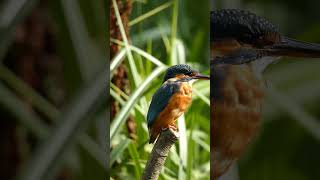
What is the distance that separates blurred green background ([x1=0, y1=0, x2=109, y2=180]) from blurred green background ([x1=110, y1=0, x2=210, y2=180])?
67 millimetres

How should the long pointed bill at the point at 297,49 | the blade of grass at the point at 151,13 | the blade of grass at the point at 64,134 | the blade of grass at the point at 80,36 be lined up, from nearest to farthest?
the blade of grass at the point at 64,134 < the blade of grass at the point at 80,36 < the long pointed bill at the point at 297,49 < the blade of grass at the point at 151,13

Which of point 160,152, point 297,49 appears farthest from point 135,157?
point 297,49

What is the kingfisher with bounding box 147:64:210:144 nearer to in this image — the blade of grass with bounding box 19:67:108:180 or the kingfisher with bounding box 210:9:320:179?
the kingfisher with bounding box 210:9:320:179

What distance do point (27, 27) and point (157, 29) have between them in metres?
0.38

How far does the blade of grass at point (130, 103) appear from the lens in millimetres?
1091

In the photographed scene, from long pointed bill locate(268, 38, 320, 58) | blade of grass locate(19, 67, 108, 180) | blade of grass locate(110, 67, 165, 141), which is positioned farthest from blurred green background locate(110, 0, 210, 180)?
blade of grass locate(19, 67, 108, 180)

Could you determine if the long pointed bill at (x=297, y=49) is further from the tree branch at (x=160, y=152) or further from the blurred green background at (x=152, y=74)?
the tree branch at (x=160, y=152)

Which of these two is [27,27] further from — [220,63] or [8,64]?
[220,63]

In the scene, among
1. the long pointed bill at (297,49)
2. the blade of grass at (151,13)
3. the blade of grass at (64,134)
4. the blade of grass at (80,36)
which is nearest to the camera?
the blade of grass at (64,134)

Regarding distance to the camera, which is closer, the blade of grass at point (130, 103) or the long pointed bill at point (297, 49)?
the long pointed bill at point (297, 49)

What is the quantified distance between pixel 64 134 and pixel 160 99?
1.77 feet

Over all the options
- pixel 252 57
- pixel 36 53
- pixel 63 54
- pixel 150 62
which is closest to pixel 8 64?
pixel 36 53

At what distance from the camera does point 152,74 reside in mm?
1093

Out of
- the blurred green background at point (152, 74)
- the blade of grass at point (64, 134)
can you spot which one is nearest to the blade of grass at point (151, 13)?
the blurred green background at point (152, 74)
